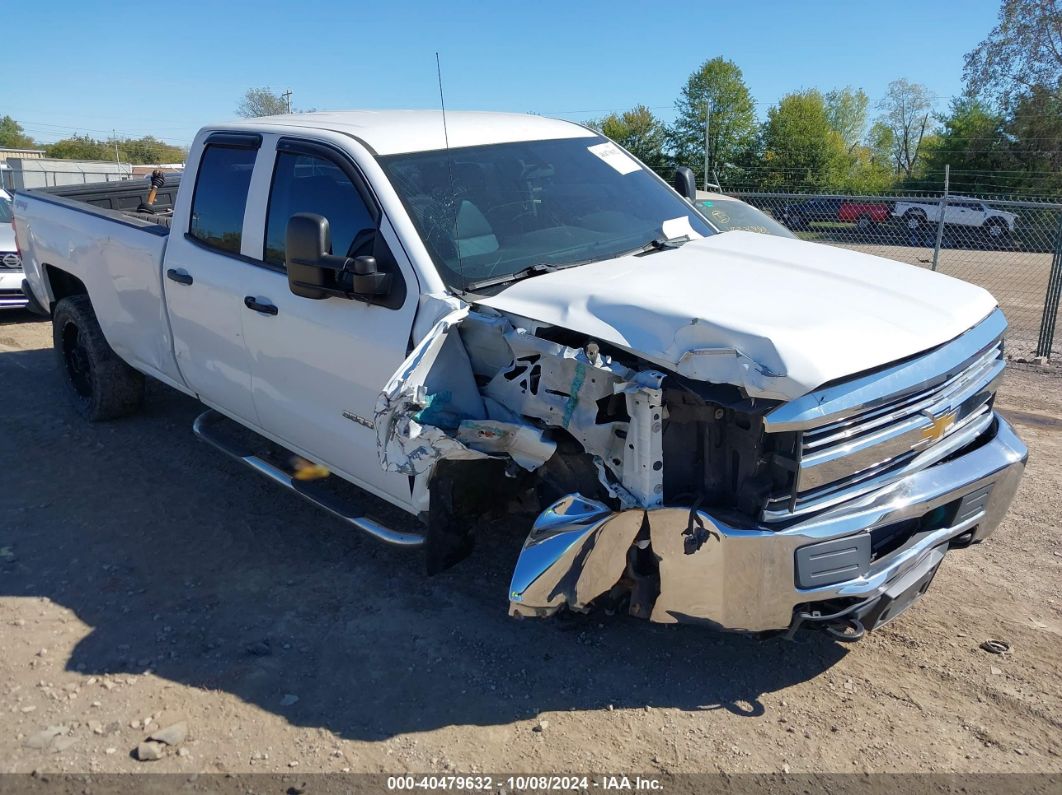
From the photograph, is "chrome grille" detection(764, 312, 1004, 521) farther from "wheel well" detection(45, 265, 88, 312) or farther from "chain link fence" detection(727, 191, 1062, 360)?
"chain link fence" detection(727, 191, 1062, 360)

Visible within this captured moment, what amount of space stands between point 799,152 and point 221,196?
103 ft

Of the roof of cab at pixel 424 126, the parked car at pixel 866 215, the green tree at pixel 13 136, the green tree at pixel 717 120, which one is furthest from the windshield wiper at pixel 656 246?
the green tree at pixel 13 136

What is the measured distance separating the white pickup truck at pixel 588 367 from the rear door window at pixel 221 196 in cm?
2

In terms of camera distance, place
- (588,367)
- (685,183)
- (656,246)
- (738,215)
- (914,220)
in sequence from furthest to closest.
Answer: (914,220) < (738,215) < (685,183) < (656,246) < (588,367)

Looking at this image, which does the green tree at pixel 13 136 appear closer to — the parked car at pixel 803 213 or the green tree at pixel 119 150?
the green tree at pixel 119 150

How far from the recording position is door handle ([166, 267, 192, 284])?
477 cm

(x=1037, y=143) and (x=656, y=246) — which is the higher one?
(x=656, y=246)

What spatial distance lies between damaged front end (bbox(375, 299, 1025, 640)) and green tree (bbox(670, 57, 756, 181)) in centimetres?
2492

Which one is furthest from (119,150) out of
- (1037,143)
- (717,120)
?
(1037,143)

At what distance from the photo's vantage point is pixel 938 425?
3174mm

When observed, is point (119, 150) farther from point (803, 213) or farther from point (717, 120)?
point (803, 213)

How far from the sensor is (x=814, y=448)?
2832 millimetres

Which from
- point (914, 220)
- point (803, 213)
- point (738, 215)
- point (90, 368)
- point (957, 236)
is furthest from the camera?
point (914, 220)

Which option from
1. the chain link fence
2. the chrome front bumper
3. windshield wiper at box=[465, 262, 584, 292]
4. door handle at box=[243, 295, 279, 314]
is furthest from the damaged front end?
the chain link fence
